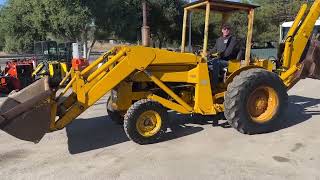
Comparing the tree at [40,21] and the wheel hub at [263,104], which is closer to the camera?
the wheel hub at [263,104]

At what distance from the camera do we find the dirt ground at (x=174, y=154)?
20.1ft

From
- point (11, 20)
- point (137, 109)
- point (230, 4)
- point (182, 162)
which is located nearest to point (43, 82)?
point (137, 109)

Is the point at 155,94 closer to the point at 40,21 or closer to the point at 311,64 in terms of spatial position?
the point at 311,64

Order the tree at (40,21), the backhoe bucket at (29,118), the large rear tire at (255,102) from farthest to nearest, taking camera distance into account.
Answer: the tree at (40,21)
the large rear tire at (255,102)
the backhoe bucket at (29,118)

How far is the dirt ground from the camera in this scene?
20.1 ft

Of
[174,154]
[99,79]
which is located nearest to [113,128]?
[99,79]

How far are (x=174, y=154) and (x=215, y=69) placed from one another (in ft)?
6.90

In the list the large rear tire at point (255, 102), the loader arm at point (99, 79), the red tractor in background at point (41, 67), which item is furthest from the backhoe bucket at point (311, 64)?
the red tractor in background at point (41, 67)

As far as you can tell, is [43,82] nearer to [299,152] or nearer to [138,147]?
[138,147]

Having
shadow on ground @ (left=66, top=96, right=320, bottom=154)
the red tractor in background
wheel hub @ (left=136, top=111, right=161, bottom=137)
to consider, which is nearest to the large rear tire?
shadow on ground @ (left=66, top=96, right=320, bottom=154)

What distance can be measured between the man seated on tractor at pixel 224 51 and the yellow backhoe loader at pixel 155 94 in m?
0.15

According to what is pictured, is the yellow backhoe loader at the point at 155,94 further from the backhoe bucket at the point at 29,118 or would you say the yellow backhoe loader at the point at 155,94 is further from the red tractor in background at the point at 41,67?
the red tractor in background at the point at 41,67

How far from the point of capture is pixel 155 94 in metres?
8.12

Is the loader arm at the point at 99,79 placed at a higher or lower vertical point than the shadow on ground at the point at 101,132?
higher
